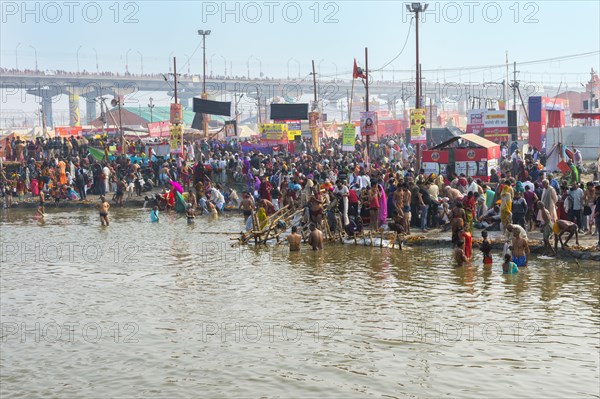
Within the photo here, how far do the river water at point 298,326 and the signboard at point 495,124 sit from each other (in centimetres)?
3038

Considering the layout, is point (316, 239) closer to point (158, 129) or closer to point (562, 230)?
point (562, 230)

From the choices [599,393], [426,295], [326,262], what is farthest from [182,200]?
[599,393]

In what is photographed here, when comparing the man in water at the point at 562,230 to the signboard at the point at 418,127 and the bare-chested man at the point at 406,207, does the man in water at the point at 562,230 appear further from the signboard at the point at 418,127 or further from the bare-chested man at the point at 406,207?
the signboard at the point at 418,127

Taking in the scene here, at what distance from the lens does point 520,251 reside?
18.1m

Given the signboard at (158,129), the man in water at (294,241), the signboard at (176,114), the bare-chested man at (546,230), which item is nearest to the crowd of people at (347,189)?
the bare-chested man at (546,230)

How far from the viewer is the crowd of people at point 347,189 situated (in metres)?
20.9

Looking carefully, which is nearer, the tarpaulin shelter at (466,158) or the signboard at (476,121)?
the tarpaulin shelter at (466,158)

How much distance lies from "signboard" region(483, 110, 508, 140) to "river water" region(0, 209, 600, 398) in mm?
30384

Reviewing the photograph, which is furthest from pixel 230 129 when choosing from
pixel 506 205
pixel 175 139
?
pixel 506 205

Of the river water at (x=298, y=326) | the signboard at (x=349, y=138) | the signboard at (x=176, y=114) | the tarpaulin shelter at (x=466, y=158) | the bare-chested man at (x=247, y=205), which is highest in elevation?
the signboard at (x=176, y=114)

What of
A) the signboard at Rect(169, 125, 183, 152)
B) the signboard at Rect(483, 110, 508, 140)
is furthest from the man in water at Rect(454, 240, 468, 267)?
the signboard at Rect(483, 110, 508, 140)

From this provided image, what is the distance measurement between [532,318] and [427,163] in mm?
18172

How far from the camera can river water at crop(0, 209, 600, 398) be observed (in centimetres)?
1157

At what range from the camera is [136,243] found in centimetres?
2525
